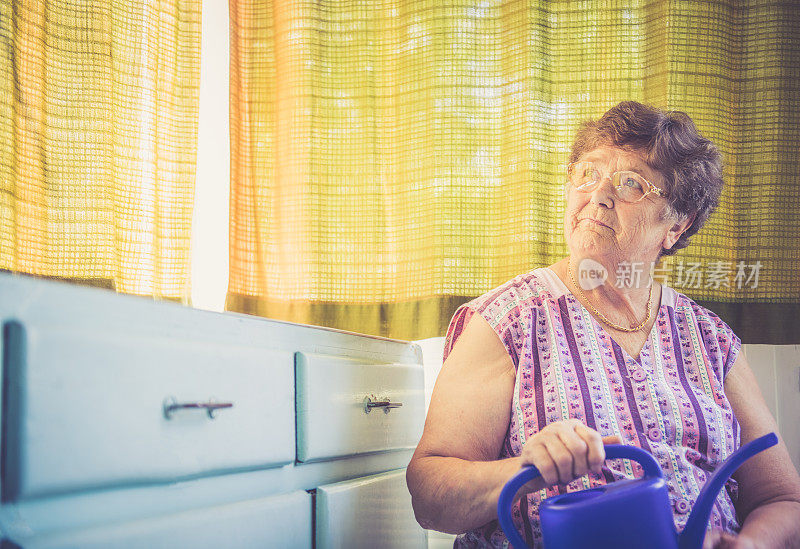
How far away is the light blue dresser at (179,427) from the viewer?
1.94ft

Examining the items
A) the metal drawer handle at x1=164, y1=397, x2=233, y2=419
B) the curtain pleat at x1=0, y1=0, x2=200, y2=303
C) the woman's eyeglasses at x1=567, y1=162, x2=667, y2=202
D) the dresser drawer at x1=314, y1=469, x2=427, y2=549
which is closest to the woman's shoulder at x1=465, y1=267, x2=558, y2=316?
the woman's eyeglasses at x1=567, y1=162, x2=667, y2=202

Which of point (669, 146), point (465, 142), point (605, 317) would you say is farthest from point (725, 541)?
point (465, 142)

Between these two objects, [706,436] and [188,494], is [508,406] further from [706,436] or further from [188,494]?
[188,494]

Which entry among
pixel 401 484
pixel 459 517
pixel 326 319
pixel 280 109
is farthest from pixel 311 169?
pixel 459 517

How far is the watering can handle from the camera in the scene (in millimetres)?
724

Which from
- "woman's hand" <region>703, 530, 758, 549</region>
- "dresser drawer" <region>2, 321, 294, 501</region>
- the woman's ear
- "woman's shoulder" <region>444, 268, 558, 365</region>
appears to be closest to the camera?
"dresser drawer" <region>2, 321, 294, 501</region>

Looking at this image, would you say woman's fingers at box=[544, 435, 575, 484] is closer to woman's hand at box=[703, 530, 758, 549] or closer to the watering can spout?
the watering can spout

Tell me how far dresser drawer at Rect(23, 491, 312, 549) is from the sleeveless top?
1.00 ft

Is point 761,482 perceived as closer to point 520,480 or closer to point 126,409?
point 520,480

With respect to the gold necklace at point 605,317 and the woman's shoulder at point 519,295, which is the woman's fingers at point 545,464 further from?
the gold necklace at point 605,317

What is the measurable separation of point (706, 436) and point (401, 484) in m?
0.58

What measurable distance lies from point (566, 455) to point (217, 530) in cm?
43

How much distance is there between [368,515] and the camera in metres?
1.17

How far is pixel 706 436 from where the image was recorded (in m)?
1.08
